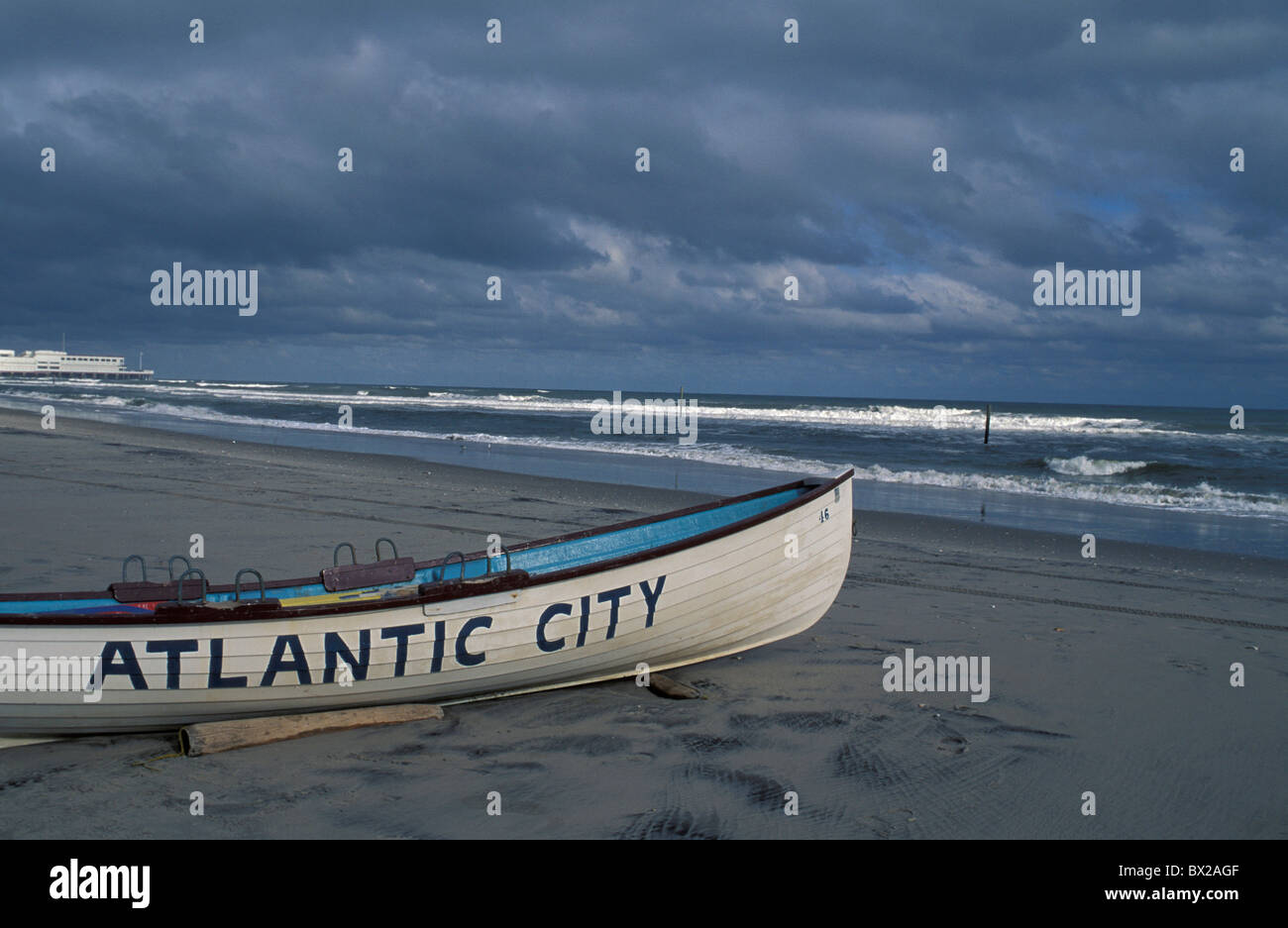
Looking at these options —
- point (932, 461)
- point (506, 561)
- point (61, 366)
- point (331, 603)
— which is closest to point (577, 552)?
point (506, 561)

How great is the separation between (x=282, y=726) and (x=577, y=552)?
2.37m

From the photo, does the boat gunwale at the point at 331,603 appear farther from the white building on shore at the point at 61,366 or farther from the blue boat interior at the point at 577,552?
the white building on shore at the point at 61,366

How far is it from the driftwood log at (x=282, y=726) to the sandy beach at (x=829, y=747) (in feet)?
0.20

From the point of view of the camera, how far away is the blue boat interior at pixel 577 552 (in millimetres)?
5730

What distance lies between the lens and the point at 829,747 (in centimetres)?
469

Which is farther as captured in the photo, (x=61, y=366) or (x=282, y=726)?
(x=61, y=366)

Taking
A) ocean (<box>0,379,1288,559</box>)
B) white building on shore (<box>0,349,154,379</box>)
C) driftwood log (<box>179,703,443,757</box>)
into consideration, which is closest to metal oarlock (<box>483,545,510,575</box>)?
driftwood log (<box>179,703,443,757</box>)

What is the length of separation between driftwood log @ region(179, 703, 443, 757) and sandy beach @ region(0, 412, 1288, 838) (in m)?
0.06

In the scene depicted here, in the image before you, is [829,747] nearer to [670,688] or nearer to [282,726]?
[670,688]

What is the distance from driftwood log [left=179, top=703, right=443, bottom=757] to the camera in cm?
444

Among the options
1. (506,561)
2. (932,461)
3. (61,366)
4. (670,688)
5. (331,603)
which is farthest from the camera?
→ (61,366)
